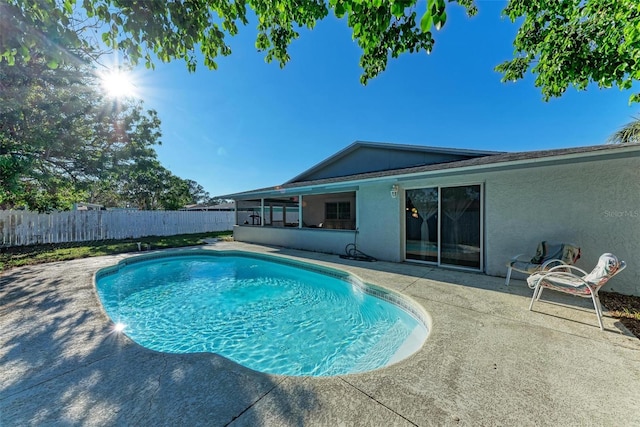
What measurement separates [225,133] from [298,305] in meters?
12.9

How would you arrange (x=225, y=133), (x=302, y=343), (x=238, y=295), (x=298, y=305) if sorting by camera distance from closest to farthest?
1. (x=302, y=343)
2. (x=298, y=305)
3. (x=238, y=295)
4. (x=225, y=133)

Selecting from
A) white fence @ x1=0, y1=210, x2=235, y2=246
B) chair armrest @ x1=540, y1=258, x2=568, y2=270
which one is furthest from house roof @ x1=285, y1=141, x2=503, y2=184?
white fence @ x1=0, y1=210, x2=235, y2=246

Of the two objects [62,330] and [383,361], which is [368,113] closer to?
[383,361]

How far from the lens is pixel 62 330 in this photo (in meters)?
3.32

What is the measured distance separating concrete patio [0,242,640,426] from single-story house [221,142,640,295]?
7.84 ft

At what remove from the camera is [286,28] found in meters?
4.19

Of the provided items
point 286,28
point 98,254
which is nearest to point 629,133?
point 286,28

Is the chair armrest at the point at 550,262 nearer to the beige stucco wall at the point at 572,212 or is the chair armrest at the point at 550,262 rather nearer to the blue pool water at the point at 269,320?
the beige stucco wall at the point at 572,212

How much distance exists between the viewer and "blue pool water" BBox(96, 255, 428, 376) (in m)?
3.59

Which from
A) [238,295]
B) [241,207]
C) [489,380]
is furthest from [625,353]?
[241,207]

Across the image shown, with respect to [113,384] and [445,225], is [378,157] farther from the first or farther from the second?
[113,384]

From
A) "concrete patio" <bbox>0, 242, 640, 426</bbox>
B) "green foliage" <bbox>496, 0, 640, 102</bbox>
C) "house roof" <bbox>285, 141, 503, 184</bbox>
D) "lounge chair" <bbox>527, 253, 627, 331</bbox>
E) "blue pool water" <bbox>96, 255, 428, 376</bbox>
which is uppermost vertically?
"green foliage" <bbox>496, 0, 640, 102</bbox>

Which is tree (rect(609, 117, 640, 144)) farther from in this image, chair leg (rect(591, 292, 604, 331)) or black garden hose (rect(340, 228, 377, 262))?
black garden hose (rect(340, 228, 377, 262))

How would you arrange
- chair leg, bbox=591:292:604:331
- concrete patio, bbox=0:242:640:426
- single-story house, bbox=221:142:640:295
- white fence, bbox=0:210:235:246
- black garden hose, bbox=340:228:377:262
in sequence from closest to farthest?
concrete patio, bbox=0:242:640:426 < chair leg, bbox=591:292:604:331 < single-story house, bbox=221:142:640:295 < black garden hose, bbox=340:228:377:262 < white fence, bbox=0:210:235:246
